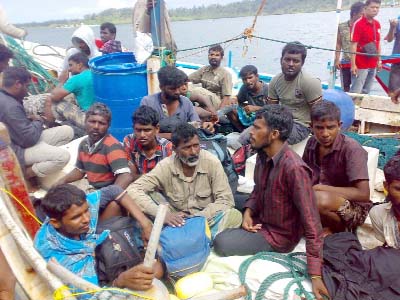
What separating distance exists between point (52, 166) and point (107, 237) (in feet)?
5.38

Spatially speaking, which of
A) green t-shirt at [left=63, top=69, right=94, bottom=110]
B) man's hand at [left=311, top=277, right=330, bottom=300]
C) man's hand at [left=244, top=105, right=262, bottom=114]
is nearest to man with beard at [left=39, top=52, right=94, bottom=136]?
green t-shirt at [left=63, top=69, right=94, bottom=110]

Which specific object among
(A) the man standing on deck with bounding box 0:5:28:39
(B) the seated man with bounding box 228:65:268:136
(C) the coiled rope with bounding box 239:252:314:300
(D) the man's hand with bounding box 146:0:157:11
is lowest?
(C) the coiled rope with bounding box 239:252:314:300

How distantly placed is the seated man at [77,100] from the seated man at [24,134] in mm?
1104

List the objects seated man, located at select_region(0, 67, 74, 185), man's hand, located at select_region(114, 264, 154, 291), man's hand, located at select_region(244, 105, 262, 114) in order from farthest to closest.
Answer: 1. man's hand, located at select_region(244, 105, 262, 114)
2. seated man, located at select_region(0, 67, 74, 185)
3. man's hand, located at select_region(114, 264, 154, 291)

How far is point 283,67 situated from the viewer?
13.2ft

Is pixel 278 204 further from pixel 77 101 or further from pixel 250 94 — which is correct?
pixel 77 101

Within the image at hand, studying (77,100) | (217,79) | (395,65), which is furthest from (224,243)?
(395,65)

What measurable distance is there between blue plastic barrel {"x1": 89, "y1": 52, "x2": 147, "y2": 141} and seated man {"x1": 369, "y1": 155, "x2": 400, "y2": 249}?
9.40 feet

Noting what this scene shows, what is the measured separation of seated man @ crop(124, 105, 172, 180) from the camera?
325cm

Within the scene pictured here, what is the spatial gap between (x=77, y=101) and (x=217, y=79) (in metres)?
1.86

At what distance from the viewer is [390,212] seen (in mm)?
2477

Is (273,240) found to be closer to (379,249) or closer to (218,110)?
(379,249)

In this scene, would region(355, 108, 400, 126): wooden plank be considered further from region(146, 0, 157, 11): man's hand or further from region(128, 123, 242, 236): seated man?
region(128, 123, 242, 236): seated man

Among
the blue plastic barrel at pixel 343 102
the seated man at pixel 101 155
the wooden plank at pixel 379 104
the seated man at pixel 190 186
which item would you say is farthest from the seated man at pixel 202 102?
the wooden plank at pixel 379 104
